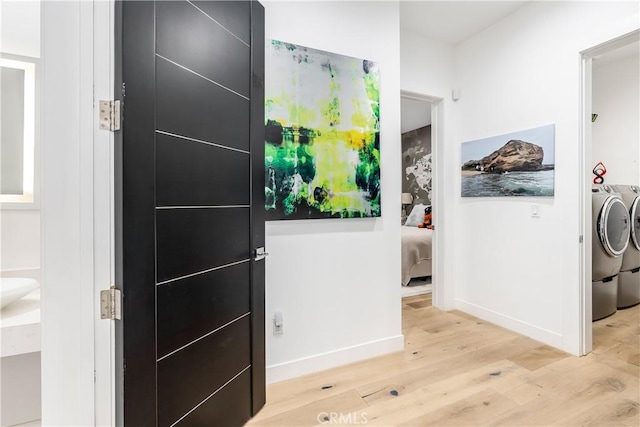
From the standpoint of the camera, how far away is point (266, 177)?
191 centimetres

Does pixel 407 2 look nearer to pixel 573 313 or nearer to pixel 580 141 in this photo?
pixel 580 141

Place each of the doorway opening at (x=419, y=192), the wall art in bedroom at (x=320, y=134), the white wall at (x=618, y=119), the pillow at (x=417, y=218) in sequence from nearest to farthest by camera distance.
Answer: the wall art in bedroom at (x=320, y=134) → the doorway opening at (x=419, y=192) → the white wall at (x=618, y=119) → the pillow at (x=417, y=218)

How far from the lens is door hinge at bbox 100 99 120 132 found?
1.03 meters

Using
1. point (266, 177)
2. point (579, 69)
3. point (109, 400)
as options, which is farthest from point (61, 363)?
point (579, 69)

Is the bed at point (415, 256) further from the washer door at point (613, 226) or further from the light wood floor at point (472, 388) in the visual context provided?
the washer door at point (613, 226)

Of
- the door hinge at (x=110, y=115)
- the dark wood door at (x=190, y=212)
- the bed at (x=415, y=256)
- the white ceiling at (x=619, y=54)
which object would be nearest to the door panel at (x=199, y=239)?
the dark wood door at (x=190, y=212)

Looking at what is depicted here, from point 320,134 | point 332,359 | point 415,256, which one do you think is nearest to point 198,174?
point 320,134

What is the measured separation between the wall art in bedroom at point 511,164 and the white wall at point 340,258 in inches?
47.1

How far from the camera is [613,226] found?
2877mm

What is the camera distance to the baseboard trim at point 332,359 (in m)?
2.00

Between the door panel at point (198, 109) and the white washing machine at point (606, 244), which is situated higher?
the door panel at point (198, 109)

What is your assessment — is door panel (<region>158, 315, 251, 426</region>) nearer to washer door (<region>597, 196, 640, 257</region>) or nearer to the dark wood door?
the dark wood door

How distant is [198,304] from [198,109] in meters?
0.88


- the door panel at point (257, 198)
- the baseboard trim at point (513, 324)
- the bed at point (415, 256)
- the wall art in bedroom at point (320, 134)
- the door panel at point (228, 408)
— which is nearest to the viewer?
the door panel at point (228, 408)
